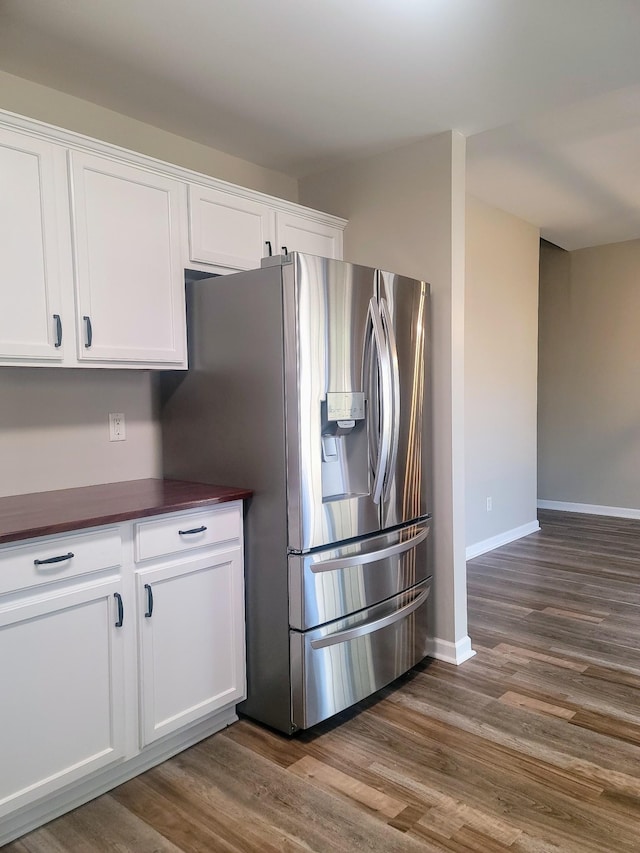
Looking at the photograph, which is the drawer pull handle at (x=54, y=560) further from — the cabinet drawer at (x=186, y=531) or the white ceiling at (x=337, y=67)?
the white ceiling at (x=337, y=67)

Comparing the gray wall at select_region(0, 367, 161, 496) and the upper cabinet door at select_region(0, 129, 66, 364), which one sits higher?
the upper cabinet door at select_region(0, 129, 66, 364)

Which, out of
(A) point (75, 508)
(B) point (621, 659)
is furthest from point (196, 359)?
(B) point (621, 659)

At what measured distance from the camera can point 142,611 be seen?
6.94 feet

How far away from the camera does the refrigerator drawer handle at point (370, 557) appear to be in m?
2.38

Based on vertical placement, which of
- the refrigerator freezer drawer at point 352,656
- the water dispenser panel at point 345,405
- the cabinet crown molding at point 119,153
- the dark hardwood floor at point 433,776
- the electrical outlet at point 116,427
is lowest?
the dark hardwood floor at point 433,776

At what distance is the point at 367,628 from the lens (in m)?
2.53

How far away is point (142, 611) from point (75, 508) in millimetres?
411

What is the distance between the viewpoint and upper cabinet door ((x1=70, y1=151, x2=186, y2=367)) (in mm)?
2270

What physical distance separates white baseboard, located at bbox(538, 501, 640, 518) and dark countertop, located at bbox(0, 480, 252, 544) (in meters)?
4.87

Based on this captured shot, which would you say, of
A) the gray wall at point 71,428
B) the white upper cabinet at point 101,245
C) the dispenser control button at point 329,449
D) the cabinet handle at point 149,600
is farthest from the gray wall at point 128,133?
the cabinet handle at point 149,600

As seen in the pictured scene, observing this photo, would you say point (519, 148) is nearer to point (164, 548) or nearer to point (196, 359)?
point (196, 359)

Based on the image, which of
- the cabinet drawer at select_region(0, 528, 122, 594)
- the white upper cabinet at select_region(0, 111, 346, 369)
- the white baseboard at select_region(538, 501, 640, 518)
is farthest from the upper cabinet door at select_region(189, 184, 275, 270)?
the white baseboard at select_region(538, 501, 640, 518)

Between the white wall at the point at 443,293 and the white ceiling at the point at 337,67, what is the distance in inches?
5.7

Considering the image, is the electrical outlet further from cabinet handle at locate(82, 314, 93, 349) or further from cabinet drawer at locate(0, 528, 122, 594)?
cabinet drawer at locate(0, 528, 122, 594)
